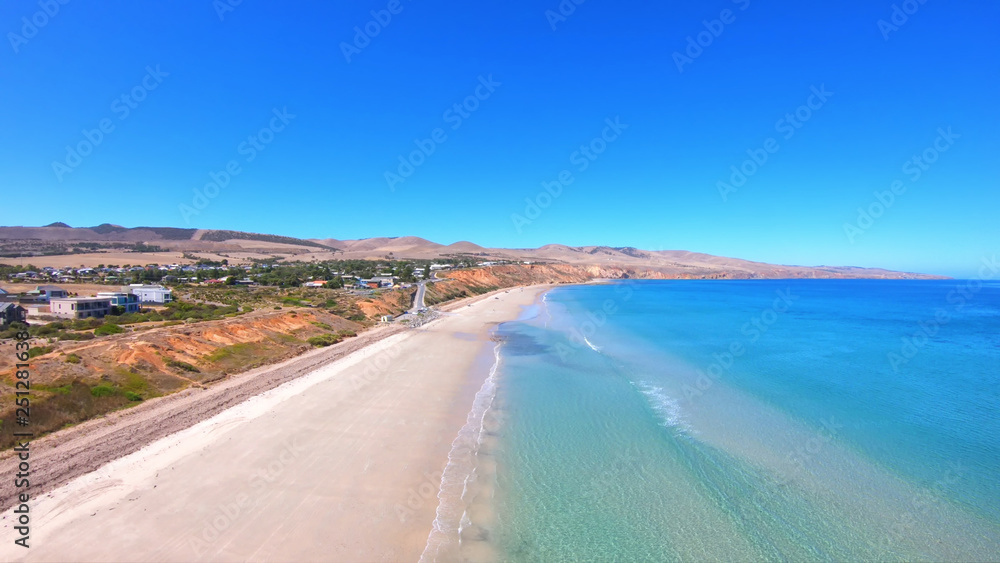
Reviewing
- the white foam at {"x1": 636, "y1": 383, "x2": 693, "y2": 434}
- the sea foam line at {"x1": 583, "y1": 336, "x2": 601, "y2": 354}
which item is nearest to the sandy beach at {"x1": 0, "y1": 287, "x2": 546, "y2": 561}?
the white foam at {"x1": 636, "y1": 383, "x2": 693, "y2": 434}

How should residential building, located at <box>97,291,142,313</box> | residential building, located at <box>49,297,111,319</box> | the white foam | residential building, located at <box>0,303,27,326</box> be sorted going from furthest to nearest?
residential building, located at <box>97,291,142,313</box> → residential building, located at <box>49,297,111,319</box> → residential building, located at <box>0,303,27,326</box> → the white foam

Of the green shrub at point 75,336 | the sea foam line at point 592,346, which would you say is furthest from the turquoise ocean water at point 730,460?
the green shrub at point 75,336

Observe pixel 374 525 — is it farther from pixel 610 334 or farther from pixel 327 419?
pixel 610 334

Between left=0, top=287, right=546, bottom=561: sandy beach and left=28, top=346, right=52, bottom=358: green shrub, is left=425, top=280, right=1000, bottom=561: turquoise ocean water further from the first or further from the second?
left=28, top=346, right=52, bottom=358: green shrub

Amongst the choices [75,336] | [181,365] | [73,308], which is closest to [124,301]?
[73,308]

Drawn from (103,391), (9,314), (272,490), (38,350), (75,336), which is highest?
(9,314)

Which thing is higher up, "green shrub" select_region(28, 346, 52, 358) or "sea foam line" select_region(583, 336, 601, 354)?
"green shrub" select_region(28, 346, 52, 358)

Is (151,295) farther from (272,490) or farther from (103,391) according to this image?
(272,490)
